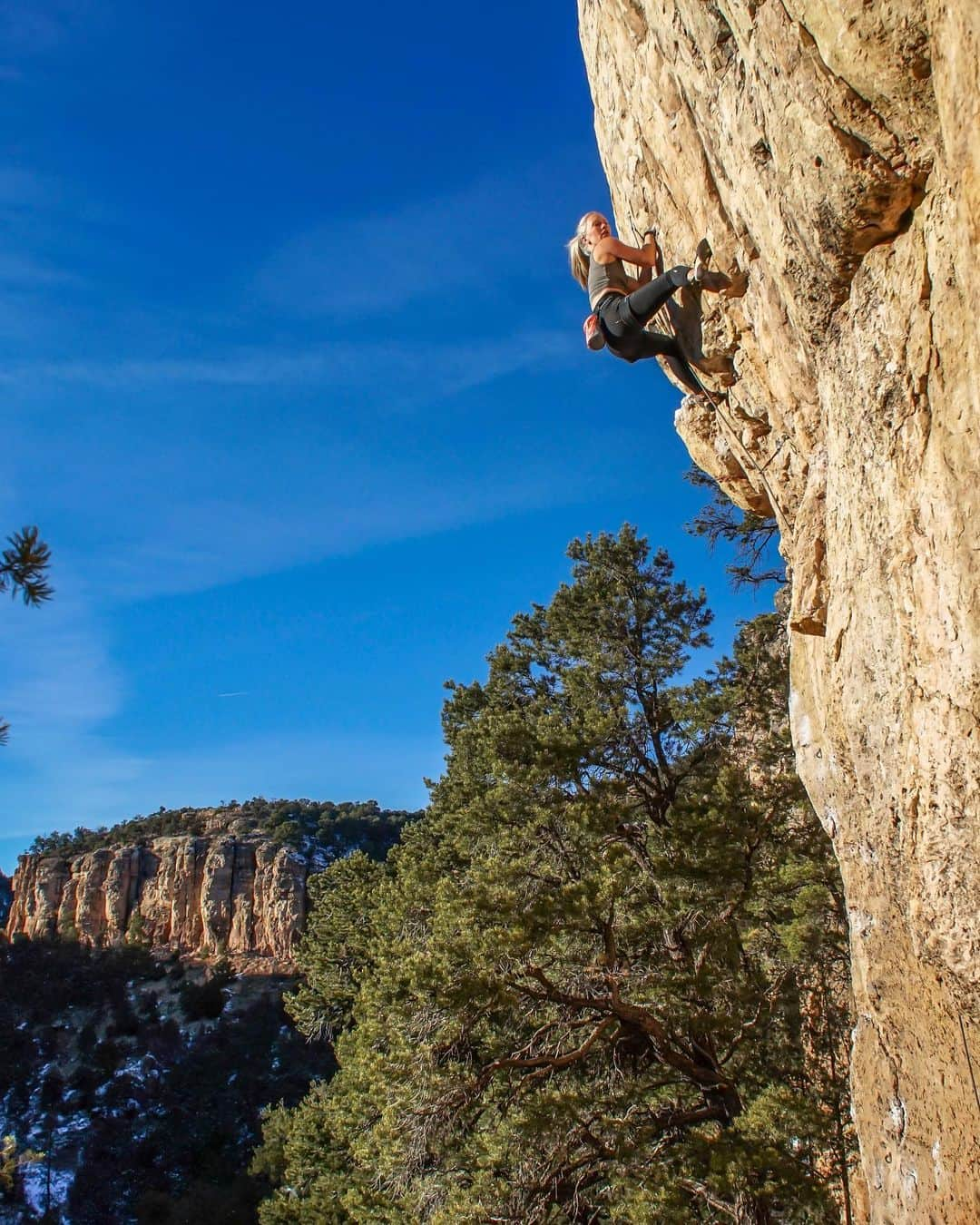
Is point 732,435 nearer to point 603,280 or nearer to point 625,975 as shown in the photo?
point 603,280

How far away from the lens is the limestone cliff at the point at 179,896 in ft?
176

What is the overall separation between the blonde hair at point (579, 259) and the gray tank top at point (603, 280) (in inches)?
11.5

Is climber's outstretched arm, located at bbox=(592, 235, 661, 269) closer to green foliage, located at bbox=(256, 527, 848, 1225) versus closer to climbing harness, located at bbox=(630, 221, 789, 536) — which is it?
climbing harness, located at bbox=(630, 221, 789, 536)

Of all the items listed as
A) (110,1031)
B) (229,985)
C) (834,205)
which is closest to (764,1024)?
(834,205)

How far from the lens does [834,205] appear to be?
4168 millimetres

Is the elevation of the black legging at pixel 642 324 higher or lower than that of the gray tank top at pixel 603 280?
lower

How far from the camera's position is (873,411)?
4199 millimetres

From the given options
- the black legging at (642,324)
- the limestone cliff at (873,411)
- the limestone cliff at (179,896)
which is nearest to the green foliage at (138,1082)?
the limestone cliff at (179,896)

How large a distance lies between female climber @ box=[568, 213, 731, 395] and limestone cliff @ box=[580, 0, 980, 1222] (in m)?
0.19

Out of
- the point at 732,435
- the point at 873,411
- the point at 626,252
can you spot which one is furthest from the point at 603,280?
the point at 873,411

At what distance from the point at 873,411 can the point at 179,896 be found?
193 ft

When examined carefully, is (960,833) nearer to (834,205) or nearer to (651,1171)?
(834,205)

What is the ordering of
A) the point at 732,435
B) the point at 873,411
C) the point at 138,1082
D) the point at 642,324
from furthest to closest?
the point at 138,1082 → the point at 732,435 → the point at 642,324 → the point at 873,411

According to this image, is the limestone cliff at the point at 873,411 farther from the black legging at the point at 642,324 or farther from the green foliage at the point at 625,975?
the green foliage at the point at 625,975
